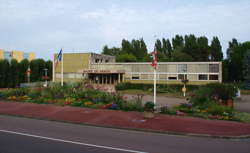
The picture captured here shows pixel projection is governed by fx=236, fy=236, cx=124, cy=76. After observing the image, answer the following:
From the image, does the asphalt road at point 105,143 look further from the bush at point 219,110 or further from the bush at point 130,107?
the bush at point 130,107

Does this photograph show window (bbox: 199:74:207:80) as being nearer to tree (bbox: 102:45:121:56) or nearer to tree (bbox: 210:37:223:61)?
tree (bbox: 210:37:223:61)

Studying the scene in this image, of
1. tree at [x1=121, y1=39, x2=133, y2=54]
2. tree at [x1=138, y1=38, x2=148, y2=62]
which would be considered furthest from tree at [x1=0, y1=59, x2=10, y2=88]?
tree at [x1=138, y1=38, x2=148, y2=62]

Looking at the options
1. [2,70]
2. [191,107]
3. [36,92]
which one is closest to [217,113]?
[191,107]

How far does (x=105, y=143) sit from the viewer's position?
834 centimetres

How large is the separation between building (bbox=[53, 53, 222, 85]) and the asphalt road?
103 feet

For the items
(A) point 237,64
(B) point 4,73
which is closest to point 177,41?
(A) point 237,64

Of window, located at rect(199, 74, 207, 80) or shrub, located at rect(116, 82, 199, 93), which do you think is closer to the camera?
shrub, located at rect(116, 82, 199, 93)

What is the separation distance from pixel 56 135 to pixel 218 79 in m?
34.5

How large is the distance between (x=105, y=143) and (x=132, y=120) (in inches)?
188

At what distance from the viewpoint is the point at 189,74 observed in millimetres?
40625

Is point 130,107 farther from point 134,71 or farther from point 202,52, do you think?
point 202,52

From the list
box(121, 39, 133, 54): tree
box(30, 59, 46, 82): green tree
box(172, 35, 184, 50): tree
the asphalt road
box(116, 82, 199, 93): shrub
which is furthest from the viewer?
box(121, 39, 133, 54): tree

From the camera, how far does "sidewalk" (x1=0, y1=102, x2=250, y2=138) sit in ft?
35.7

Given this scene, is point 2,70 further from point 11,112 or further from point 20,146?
point 20,146
